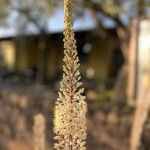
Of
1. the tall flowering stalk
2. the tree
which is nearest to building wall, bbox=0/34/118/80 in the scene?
the tree

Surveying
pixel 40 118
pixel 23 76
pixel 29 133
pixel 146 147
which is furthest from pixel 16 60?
pixel 40 118

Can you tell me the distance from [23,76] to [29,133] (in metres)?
21.6

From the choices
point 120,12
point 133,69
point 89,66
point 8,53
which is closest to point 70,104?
point 133,69

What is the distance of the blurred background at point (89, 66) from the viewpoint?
11.2 meters

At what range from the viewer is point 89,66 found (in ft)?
98.6

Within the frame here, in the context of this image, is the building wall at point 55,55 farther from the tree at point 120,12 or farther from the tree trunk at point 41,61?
the tree at point 120,12

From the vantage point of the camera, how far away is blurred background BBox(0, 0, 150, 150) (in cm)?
1125

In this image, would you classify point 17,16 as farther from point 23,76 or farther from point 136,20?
point 136,20

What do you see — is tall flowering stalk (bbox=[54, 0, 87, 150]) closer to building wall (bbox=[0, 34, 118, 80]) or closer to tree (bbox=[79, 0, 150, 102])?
tree (bbox=[79, 0, 150, 102])

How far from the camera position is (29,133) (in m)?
11.1

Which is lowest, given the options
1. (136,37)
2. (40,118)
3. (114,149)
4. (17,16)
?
(114,149)

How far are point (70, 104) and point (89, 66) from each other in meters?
28.7

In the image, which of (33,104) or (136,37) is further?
(33,104)

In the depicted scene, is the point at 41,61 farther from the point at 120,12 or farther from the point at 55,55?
the point at 120,12
